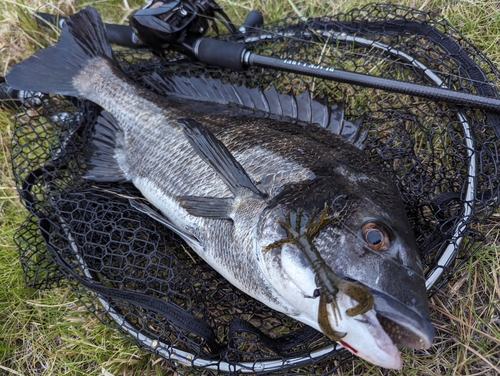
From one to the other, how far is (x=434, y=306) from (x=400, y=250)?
2.85 feet

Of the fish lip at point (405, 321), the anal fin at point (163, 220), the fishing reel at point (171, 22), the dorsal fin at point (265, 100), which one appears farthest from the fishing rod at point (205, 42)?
the fish lip at point (405, 321)

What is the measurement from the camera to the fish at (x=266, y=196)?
153cm

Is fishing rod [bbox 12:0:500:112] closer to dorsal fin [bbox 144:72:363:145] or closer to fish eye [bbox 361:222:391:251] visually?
dorsal fin [bbox 144:72:363:145]

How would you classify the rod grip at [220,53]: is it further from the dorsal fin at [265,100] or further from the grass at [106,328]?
the grass at [106,328]

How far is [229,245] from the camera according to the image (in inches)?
80.7

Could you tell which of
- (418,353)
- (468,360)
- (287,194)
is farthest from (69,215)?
(468,360)

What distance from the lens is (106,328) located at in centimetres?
261

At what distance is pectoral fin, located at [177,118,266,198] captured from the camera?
2.01 metres

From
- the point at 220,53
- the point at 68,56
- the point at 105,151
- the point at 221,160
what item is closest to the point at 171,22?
the point at 220,53

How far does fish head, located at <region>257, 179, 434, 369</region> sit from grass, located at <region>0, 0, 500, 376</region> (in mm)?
817

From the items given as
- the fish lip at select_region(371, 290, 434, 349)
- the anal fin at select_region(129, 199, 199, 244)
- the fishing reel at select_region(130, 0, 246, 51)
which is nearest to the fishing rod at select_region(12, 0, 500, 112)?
the fishing reel at select_region(130, 0, 246, 51)

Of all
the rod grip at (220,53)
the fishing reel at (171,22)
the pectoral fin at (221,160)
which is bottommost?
the pectoral fin at (221,160)

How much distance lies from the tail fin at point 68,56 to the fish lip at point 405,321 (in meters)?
2.40

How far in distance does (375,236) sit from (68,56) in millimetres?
2443
